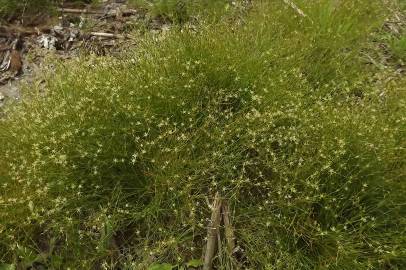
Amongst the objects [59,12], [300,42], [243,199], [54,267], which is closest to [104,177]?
[54,267]

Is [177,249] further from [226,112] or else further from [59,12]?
[59,12]

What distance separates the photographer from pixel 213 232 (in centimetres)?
303

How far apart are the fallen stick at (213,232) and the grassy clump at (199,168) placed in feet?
0.25

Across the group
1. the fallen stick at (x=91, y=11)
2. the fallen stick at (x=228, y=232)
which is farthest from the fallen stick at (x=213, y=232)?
the fallen stick at (x=91, y=11)

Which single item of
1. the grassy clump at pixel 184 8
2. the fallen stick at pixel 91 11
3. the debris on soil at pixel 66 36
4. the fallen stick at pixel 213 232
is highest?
the grassy clump at pixel 184 8

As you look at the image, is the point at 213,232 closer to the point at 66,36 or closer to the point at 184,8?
the point at 184,8

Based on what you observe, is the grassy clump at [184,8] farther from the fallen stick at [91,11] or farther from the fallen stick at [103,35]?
the fallen stick at [103,35]

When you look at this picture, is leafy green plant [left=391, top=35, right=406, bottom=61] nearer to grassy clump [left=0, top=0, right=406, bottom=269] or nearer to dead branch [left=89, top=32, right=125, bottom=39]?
grassy clump [left=0, top=0, right=406, bottom=269]

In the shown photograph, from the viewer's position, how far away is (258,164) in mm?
3262

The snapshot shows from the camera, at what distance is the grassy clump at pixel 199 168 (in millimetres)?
2955

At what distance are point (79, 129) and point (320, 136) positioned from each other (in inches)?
67.0

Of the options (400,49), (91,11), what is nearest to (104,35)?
(91,11)

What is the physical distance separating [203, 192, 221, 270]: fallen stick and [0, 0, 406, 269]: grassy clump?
0.25 feet

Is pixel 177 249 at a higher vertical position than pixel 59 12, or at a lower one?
lower
